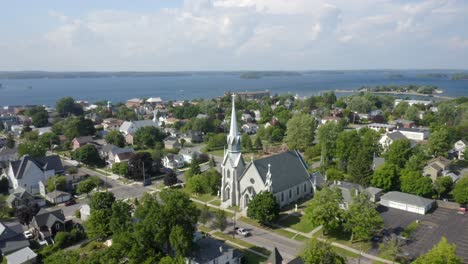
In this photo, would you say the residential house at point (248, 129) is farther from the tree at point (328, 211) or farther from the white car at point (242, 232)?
the tree at point (328, 211)

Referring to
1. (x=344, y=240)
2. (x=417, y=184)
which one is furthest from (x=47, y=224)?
(x=417, y=184)

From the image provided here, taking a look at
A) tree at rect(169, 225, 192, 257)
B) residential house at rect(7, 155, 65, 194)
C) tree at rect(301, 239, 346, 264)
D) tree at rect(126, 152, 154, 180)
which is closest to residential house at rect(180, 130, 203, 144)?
tree at rect(126, 152, 154, 180)

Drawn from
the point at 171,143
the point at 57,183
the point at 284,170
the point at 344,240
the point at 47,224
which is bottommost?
the point at 344,240

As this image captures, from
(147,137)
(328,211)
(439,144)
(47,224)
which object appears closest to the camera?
(328,211)

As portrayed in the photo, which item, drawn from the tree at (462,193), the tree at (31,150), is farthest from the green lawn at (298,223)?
the tree at (31,150)

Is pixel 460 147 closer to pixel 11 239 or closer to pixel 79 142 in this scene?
pixel 11 239

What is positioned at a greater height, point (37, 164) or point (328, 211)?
point (328, 211)

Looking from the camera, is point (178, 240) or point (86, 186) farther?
point (86, 186)
